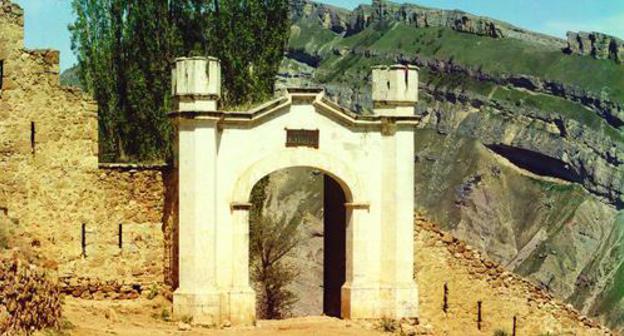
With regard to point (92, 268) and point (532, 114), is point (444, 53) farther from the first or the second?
point (92, 268)

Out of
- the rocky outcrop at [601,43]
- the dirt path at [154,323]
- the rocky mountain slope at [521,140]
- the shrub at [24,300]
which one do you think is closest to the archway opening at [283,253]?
the dirt path at [154,323]

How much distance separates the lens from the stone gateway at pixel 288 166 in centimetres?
2216

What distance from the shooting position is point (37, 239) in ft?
73.0

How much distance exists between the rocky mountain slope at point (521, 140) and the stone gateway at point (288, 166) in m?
80.6

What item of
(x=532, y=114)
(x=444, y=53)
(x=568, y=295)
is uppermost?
(x=444, y=53)

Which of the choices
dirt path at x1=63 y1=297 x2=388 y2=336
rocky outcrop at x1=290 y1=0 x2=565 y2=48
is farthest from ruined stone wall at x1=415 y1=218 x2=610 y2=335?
rocky outcrop at x1=290 y1=0 x2=565 y2=48

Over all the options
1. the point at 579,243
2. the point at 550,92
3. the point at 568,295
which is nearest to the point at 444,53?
the point at 550,92

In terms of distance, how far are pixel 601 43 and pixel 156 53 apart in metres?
115

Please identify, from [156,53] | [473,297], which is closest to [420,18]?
[156,53]

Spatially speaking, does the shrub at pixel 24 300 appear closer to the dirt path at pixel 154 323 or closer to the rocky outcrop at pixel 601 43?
the dirt path at pixel 154 323

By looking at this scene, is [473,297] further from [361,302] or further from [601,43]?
[601,43]

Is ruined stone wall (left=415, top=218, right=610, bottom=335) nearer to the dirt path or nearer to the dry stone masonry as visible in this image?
the dry stone masonry

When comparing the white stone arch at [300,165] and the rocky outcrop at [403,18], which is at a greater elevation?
the rocky outcrop at [403,18]

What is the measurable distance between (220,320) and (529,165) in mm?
113427
